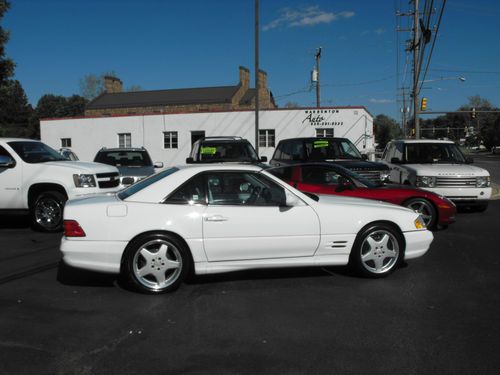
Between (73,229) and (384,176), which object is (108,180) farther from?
(384,176)

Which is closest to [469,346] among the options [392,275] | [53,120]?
[392,275]

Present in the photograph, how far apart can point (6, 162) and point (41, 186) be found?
2.55 ft

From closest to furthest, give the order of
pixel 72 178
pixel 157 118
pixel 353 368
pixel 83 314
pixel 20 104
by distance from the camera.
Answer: pixel 353 368
pixel 83 314
pixel 72 178
pixel 157 118
pixel 20 104

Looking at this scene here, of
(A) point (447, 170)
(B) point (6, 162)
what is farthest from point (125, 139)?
(A) point (447, 170)

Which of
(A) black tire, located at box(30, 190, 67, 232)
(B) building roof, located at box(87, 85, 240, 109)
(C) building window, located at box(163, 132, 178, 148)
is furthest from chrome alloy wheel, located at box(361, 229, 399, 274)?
(B) building roof, located at box(87, 85, 240, 109)

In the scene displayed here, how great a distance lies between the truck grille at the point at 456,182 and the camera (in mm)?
10406

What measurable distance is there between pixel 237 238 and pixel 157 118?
27.2 metres

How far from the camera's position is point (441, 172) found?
10.4m

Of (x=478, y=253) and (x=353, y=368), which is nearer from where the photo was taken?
(x=353, y=368)

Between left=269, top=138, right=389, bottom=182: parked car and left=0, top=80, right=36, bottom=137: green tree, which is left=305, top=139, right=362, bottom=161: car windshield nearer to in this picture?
left=269, top=138, right=389, bottom=182: parked car

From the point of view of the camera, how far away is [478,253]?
22.6 ft

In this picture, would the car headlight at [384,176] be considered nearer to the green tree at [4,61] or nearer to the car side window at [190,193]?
the car side window at [190,193]

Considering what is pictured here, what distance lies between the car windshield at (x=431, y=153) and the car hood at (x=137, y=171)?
654 cm

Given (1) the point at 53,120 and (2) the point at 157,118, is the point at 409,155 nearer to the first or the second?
(2) the point at 157,118
